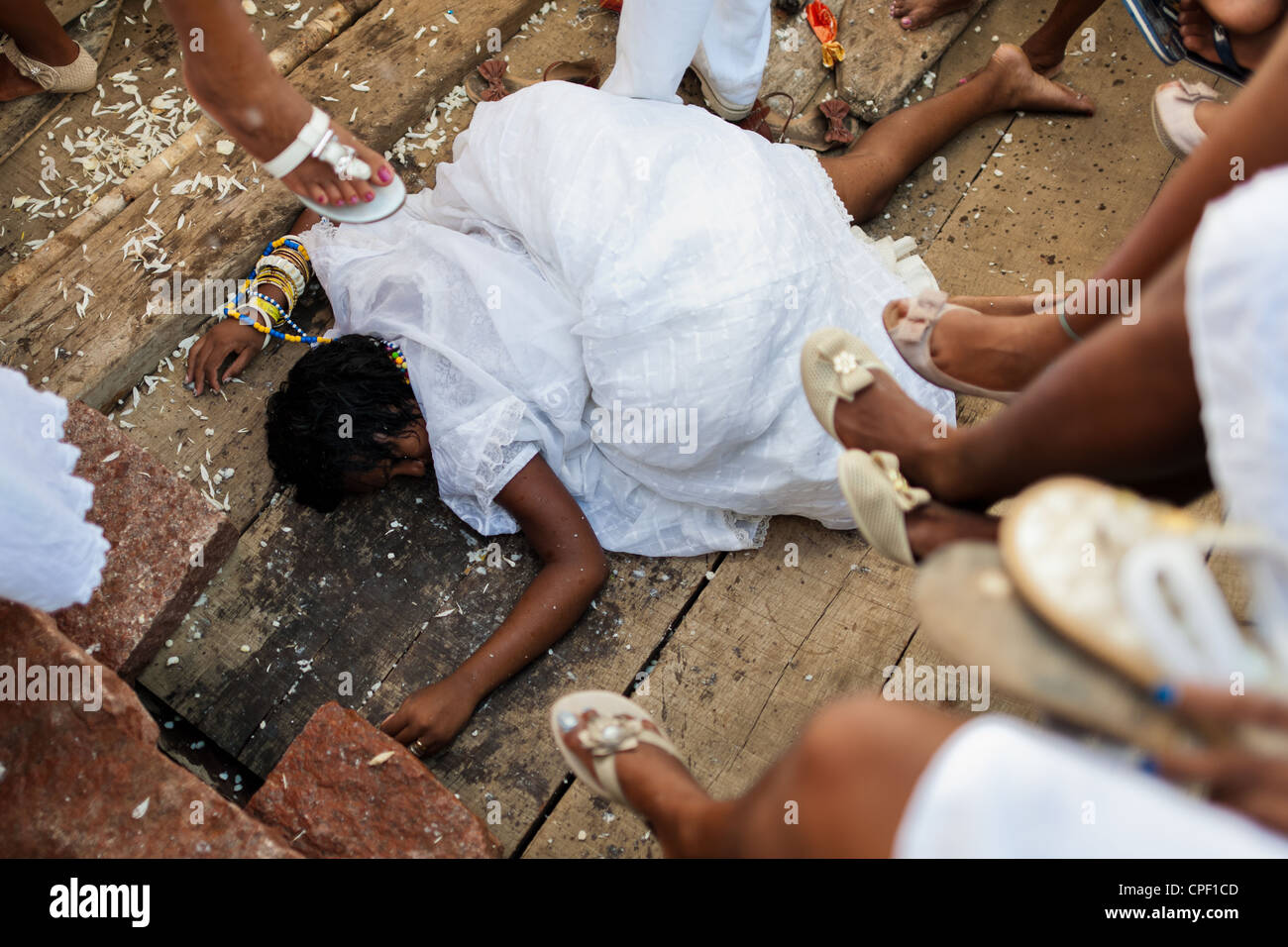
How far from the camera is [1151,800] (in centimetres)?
87

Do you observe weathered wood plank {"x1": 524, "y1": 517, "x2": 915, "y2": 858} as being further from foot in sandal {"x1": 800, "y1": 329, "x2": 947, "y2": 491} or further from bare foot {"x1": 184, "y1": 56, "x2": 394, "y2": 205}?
bare foot {"x1": 184, "y1": 56, "x2": 394, "y2": 205}

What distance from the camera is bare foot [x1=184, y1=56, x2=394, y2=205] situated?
5.69ft

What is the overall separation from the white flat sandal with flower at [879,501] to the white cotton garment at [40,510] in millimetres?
1376

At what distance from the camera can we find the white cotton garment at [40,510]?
1.55m

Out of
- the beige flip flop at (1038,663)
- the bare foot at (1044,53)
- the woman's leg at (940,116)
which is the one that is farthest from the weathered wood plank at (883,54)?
the beige flip flop at (1038,663)

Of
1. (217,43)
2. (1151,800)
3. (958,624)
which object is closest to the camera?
(1151,800)

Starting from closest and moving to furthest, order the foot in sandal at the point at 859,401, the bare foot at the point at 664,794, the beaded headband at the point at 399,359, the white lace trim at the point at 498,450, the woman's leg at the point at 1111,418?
1. the woman's leg at the point at 1111,418
2. the bare foot at the point at 664,794
3. the foot in sandal at the point at 859,401
4. the white lace trim at the point at 498,450
5. the beaded headband at the point at 399,359

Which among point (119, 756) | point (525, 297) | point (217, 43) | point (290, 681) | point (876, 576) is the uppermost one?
point (217, 43)

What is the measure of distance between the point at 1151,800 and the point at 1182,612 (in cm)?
19

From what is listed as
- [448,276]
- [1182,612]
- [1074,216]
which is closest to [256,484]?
[448,276]

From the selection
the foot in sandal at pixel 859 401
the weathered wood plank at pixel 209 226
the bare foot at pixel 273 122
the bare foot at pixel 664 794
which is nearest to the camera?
the bare foot at pixel 664 794

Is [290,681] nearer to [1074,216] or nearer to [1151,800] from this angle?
[1151,800]

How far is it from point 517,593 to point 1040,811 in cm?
153

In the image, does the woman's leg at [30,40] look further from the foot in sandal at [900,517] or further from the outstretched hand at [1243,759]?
the outstretched hand at [1243,759]
